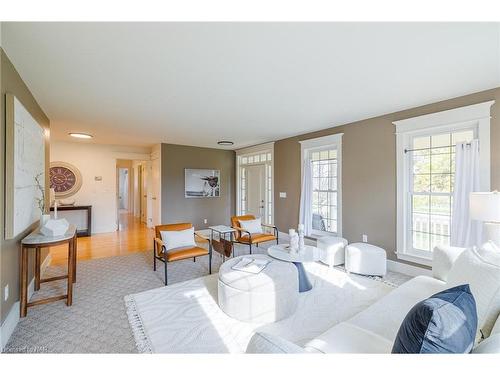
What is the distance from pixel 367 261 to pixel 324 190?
1.74m

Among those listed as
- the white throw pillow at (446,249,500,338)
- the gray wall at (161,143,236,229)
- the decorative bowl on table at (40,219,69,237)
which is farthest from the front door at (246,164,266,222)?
the white throw pillow at (446,249,500,338)

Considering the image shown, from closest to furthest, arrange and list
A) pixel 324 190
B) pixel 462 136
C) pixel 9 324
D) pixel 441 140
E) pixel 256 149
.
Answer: pixel 9 324
pixel 462 136
pixel 441 140
pixel 324 190
pixel 256 149

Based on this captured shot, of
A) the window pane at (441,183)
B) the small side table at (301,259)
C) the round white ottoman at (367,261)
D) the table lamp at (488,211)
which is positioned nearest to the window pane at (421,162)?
the window pane at (441,183)

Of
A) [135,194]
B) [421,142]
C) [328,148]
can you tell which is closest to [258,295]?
[421,142]

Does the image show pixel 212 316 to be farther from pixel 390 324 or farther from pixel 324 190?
pixel 324 190

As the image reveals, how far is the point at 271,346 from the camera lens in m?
0.92

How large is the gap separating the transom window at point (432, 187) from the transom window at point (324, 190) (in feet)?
4.28

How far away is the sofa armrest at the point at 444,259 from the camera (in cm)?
211

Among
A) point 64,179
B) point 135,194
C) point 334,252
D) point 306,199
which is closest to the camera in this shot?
point 334,252

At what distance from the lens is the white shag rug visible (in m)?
1.92

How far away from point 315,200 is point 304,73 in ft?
10.0

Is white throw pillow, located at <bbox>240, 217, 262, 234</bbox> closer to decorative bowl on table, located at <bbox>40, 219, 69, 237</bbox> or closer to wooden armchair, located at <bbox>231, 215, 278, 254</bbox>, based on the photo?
wooden armchair, located at <bbox>231, 215, 278, 254</bbox>
